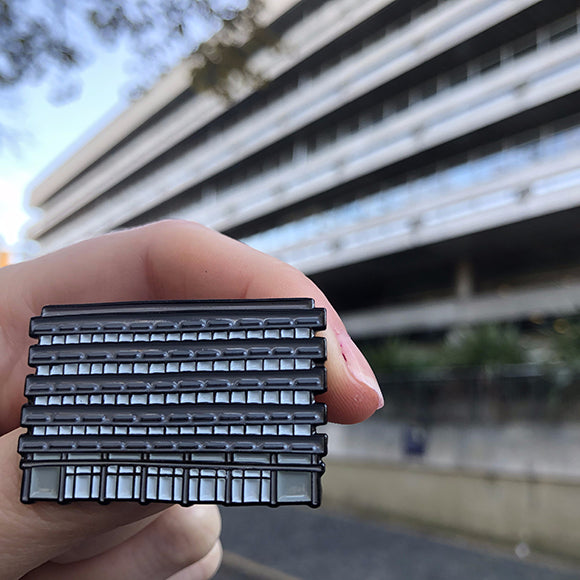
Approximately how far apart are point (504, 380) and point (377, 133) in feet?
35.8

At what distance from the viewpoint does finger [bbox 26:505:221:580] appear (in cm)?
102

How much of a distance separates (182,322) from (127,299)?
1.10 feet

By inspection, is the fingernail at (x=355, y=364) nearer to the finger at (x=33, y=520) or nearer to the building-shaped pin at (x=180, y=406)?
the building-shaped pin at (x=180, y=406)

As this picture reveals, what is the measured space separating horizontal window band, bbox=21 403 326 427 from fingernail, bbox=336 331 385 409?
0.10 m

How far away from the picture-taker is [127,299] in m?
0.98

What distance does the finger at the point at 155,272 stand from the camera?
32.2 inches

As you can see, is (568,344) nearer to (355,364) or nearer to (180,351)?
(355,364)

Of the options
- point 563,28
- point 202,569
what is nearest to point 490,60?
point 563,28

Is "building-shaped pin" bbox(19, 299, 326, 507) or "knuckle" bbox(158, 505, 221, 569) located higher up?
"building-shaped pin" bbox(19, 299, 326, 507)

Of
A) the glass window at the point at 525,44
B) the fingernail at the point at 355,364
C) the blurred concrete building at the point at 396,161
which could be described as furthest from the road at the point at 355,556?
the glass window at the point at 525,44

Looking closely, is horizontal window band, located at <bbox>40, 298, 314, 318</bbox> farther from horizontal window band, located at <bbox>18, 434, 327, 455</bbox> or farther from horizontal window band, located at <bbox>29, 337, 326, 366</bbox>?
horizontal window band, located at <bbox>18, 434, 327, 455</bbox>

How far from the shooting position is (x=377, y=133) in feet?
54.1

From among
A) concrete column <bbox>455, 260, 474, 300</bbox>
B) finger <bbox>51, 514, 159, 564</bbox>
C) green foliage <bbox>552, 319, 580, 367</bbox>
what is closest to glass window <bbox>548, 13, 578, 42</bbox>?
concrete column <bbox>455, 260, 474, 300</bbox>

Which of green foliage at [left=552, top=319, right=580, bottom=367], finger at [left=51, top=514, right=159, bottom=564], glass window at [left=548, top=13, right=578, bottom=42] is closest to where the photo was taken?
finger at [left=51, top=514, right=159, bottom=564]
